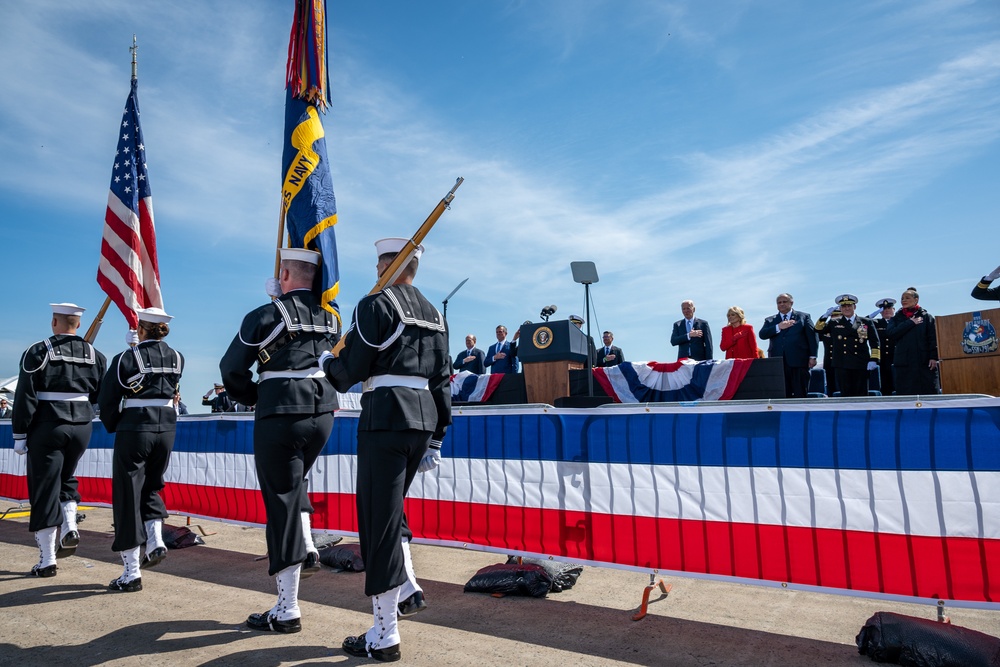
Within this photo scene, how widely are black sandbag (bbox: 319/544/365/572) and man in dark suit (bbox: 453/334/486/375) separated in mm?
8181

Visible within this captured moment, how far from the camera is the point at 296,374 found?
430 cm

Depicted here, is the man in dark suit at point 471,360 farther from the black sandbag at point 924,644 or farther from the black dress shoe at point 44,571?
the black sandbag at point 924,644

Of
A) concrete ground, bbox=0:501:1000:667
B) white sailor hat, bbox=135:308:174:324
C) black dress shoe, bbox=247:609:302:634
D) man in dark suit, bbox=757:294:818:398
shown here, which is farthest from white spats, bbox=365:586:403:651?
man in dark suit, bbox=757:294:818:398

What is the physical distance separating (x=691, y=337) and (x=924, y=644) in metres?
8.03

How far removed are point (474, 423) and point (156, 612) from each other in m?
2.56

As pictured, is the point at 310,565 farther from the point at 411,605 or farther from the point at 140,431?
the point at 140,431

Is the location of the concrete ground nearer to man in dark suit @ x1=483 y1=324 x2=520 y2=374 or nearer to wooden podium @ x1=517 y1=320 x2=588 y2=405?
wooden podium @ x1=517 y1=320 x2=588 y2=405

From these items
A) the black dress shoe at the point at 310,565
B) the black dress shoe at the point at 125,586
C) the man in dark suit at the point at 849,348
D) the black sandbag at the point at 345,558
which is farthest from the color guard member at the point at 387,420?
the man in dark suit at the point at 849,348

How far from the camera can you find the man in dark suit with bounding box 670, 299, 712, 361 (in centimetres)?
1120

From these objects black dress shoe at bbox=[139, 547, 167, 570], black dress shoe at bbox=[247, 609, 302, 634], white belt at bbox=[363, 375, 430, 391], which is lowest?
black dress shoe at bbox=[247, 609, 302, 634]

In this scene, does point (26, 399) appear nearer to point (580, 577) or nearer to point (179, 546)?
point (179, 546)

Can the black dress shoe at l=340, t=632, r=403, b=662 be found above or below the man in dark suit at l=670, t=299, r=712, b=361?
below

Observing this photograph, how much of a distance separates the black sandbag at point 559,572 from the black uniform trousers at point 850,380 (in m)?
6.24

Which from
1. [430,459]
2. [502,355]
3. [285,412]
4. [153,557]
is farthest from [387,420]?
[502,355]
